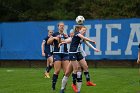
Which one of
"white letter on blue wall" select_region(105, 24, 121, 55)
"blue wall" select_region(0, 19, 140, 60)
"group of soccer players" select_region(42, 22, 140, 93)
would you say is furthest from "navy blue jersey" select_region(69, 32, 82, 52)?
"white letter on blue wall" select_region(105, 24, 121, 55)

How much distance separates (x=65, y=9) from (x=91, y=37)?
12.5m

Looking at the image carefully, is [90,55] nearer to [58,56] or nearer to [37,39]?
[37,39]

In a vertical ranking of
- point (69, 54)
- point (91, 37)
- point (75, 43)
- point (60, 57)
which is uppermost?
point (75, 43)

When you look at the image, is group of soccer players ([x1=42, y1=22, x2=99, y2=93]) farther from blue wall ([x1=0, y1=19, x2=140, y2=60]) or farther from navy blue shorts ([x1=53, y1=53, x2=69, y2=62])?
blue wall ([x1=0, y1=19, x2=140, y2=60])

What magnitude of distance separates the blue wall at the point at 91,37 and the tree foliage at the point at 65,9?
7.85 metres

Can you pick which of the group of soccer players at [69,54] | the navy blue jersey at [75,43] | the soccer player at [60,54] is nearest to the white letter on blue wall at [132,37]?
the group of soccer players at [69,54]

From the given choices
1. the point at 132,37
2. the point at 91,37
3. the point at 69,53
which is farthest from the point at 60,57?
the point at 91,37

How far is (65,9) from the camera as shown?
43625 millimetres

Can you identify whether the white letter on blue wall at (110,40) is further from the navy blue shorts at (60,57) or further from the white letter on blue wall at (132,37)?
the navy blue shorts at (60,57)

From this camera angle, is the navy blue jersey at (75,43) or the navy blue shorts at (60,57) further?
the navy blue shorts at (60,57)

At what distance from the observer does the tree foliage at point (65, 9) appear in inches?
1543

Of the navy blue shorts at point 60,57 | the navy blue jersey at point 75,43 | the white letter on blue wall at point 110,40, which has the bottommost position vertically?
the white letter on blue wall at point 110,40

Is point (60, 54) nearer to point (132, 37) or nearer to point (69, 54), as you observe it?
point (69, 54)

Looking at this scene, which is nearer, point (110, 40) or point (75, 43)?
point (75, 43)
